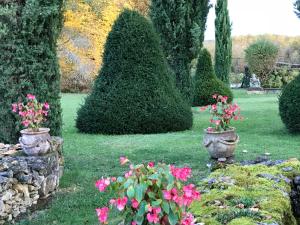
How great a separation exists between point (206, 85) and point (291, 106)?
9867 mm

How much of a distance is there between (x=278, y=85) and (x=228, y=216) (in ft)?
95.9

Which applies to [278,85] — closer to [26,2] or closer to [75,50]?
[75,50]

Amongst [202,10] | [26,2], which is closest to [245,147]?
[26,2]

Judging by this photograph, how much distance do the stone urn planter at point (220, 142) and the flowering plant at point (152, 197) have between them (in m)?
4.65

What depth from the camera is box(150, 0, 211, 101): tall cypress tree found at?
16.2m

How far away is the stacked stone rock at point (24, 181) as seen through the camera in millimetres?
5055

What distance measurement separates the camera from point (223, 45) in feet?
87.1

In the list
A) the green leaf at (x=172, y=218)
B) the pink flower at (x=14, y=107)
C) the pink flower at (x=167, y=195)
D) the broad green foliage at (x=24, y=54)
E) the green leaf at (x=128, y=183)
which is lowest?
the green leaf at (x=172, y=218)

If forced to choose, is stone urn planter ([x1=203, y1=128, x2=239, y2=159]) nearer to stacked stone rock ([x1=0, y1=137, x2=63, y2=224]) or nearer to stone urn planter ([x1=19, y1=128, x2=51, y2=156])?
stacked stone rock ([x1=0, y1=137, x2=63, y2=224])

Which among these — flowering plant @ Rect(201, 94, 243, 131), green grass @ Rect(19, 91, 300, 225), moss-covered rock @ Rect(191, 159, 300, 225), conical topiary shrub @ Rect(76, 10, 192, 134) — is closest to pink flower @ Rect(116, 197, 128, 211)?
moss-covered rock @ Rect(191, 159, 300, 225)

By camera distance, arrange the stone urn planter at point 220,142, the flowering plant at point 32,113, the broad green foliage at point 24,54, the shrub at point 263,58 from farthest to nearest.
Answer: the shrub at point 263,58, the stone urn planter at point 220,142, the broad green foliage at point 24,54, the flowering plant at point 32,113

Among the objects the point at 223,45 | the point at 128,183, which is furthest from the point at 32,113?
the point at 223,45

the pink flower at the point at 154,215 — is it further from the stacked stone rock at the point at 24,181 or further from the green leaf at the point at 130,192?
the stacked stone rock at the point at 24,181

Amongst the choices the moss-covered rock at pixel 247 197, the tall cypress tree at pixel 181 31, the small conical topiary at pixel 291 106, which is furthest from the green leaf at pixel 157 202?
the tall cypress tree at pixel 181 31
